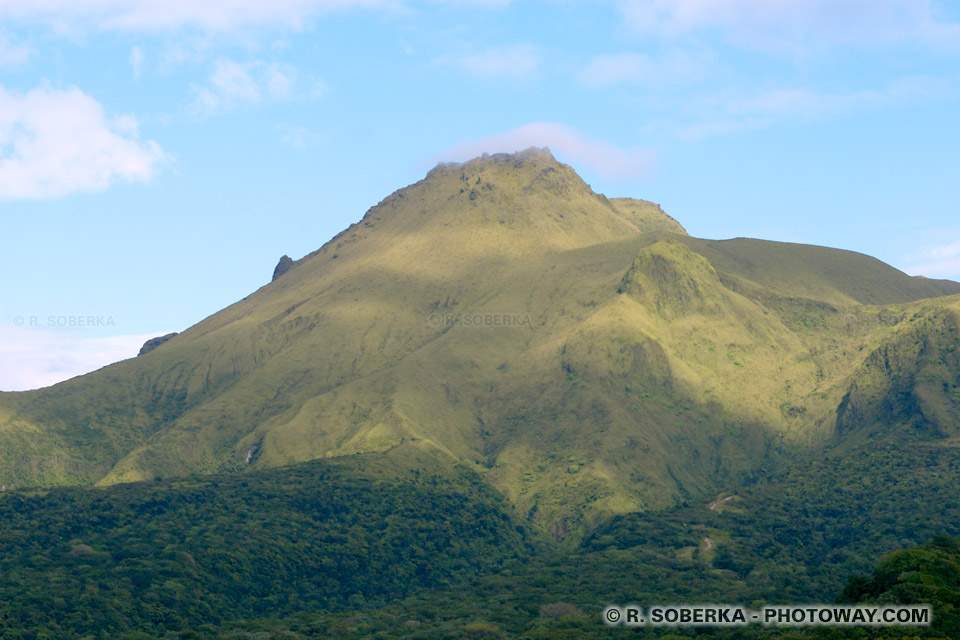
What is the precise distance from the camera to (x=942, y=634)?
13425 centimetres

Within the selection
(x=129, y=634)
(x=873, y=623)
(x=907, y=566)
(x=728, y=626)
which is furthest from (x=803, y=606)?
(x=129, y=634)

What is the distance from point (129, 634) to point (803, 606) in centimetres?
11037

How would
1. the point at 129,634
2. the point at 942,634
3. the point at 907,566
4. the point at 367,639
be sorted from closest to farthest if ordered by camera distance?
the point at 942,634 → the point at 907,566 → the point at 367,639 → the point at 129,634

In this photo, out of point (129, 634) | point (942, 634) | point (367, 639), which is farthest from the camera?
point (129, 634)

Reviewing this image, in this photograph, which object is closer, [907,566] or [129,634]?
[907,566]

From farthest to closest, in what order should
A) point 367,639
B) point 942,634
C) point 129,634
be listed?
point 129,634 < point 367,639 < point 942,634

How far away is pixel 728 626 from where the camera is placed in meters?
175

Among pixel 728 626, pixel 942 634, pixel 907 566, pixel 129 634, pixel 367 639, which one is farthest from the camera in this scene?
pixel 129 634

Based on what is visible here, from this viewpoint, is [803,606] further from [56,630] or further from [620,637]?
[56,630]

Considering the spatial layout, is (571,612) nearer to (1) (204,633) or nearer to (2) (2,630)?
(1) (204,633)

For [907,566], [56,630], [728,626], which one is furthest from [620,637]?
[56,630]

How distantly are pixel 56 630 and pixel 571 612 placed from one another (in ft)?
282

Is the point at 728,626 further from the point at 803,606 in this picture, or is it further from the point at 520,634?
the point at 520,634

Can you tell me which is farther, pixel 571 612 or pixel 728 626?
pixel 571 612
